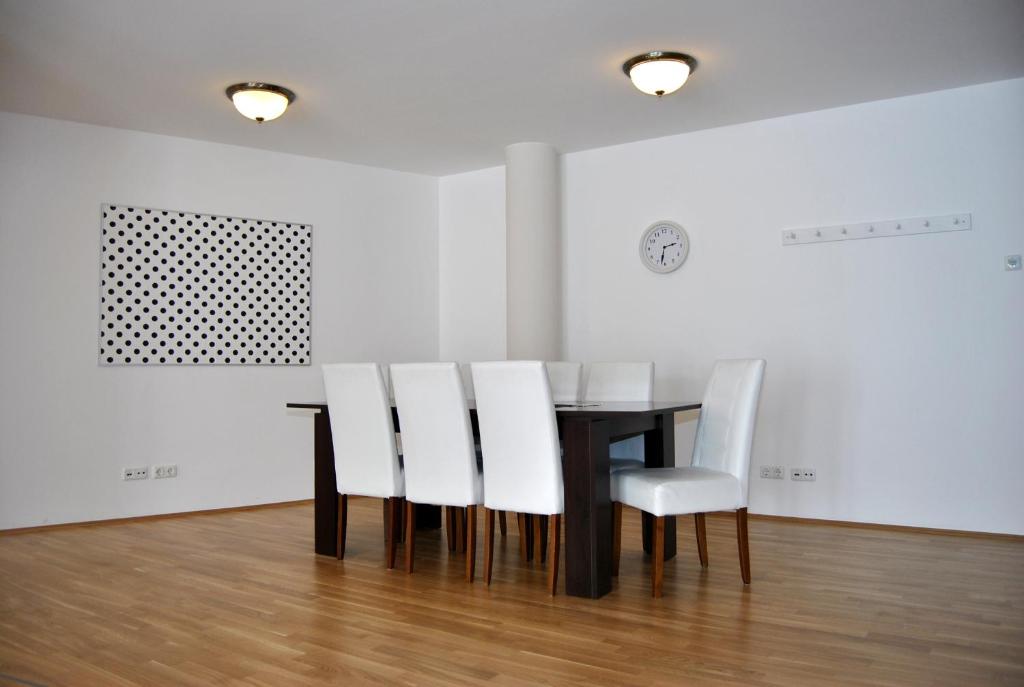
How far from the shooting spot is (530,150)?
5852 millimetres

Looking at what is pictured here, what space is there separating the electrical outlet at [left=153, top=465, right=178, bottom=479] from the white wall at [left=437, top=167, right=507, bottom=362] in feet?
7.77

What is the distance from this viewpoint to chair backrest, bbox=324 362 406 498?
386cm

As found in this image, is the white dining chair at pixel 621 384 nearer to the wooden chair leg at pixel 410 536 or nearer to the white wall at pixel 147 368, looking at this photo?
the wooden chair leg at pixel 410 536

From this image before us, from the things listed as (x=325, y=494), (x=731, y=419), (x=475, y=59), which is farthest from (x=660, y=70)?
(x=325, y=494)

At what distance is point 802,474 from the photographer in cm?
504

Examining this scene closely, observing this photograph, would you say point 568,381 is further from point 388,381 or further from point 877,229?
point 877,229

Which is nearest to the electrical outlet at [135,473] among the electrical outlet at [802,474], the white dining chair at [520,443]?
the white dining chair at [520,443]

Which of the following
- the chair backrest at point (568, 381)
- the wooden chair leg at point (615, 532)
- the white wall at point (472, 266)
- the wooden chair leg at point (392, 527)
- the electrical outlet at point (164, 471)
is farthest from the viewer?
the white wall at point (472, 266)

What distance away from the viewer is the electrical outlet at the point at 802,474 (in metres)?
5.01

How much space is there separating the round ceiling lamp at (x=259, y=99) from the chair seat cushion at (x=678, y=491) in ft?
9.28

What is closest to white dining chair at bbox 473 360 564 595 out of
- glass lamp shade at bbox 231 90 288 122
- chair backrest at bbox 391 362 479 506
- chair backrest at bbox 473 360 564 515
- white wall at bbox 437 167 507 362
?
chair backrest at bbox 473 360 564 515

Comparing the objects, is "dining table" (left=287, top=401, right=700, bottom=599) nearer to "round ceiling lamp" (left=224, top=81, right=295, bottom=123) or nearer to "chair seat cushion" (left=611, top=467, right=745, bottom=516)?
"chair seat cushion" (left=611, top=467, right=745, bottom=516)

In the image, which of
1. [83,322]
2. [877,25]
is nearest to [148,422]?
[83,322]

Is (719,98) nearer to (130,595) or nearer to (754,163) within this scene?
(754,163)
